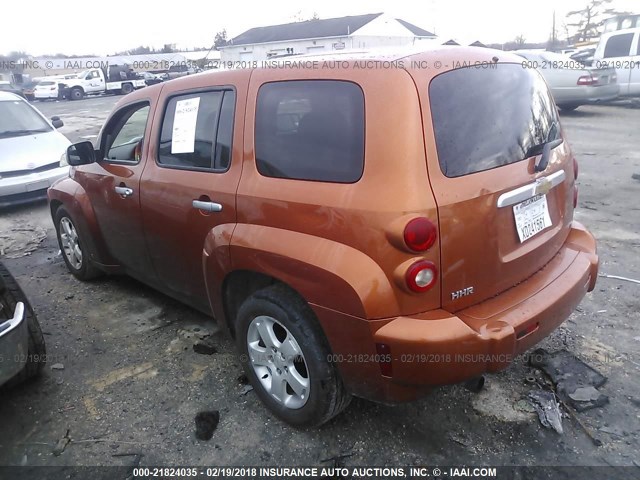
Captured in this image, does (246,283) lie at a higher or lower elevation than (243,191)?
lower

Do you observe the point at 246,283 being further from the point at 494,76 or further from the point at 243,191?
the point at 494,76

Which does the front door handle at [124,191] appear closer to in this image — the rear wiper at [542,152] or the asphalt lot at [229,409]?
the asphalt lot at [229,409]

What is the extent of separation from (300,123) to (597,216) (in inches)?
182

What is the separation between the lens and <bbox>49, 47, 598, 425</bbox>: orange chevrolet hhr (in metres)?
2.10

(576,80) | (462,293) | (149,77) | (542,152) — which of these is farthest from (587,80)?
(149,77)

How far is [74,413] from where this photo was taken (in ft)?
9.64

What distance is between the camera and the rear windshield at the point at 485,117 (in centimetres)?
219

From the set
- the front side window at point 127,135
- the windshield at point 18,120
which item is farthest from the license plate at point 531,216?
the windshield at point 18,120

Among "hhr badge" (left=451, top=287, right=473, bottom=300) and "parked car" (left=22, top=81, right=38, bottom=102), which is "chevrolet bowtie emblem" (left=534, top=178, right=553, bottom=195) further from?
"parked car" (left=22, top=81, right=38, bottom=102)

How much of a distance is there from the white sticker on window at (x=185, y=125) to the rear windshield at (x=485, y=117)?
1538mm

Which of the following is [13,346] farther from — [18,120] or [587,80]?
[587,80]

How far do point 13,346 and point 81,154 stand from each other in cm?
176

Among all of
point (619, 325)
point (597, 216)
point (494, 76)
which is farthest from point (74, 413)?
point (597, 216)

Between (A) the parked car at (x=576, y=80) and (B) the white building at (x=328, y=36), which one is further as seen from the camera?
(B) the white building at (x=328, y=36)
